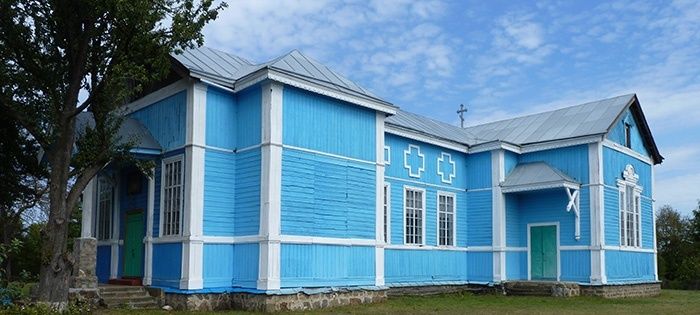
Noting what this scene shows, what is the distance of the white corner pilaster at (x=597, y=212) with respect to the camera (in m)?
20.3

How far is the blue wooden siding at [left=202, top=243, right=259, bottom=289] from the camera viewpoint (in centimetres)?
1487

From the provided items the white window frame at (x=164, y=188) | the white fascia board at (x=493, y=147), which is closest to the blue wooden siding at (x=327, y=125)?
the white window frame at (x=164, y=188)

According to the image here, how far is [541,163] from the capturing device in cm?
2238

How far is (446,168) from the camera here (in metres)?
22.3

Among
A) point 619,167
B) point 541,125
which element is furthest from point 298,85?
point 619,167

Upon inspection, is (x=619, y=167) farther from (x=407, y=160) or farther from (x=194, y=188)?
(x=194, y=188)

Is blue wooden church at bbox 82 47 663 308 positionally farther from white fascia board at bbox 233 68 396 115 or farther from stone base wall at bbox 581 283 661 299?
stone base wall at bbox 581 283 661 299

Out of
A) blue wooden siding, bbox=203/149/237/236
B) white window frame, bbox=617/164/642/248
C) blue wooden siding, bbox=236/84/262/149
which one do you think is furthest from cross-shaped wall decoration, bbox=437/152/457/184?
blue wooden siding, bbox=203/149/237/236

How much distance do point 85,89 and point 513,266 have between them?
48.3 feet

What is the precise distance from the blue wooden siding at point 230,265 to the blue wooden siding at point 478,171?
10.1 meters

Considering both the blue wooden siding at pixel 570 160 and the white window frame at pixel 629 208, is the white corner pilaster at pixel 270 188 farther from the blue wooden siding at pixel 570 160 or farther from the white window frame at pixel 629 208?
the white window frame at pixel 629 208

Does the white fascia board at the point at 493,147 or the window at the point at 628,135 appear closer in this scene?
the white fascia board at the point at 493,147

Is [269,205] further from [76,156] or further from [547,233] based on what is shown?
[547,233]

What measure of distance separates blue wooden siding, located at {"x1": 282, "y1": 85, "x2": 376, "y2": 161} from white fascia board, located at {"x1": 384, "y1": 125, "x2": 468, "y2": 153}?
274 cm
